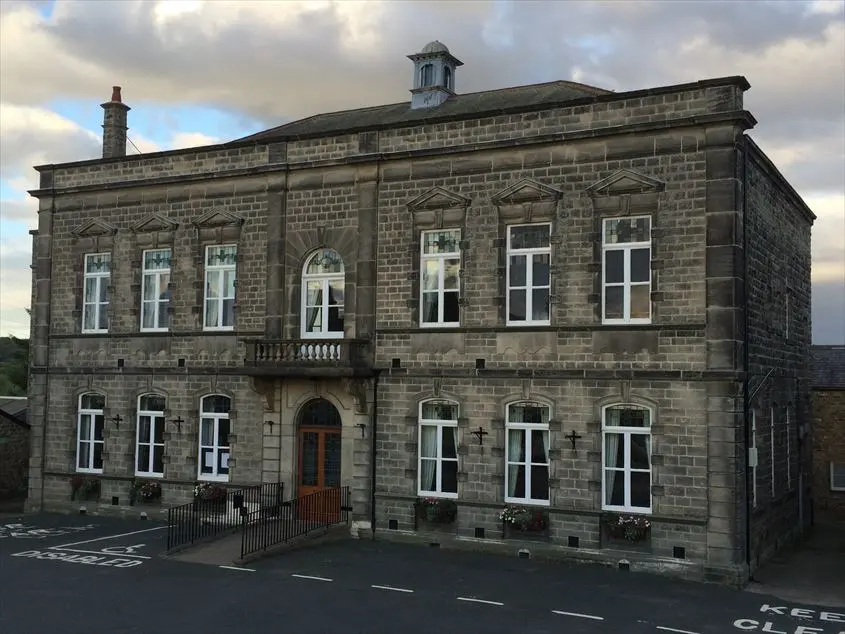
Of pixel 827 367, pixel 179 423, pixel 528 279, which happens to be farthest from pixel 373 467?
pixel 827 367

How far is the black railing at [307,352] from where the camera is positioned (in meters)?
19.6

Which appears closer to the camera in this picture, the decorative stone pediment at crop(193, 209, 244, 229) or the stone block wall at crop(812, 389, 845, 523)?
the decorative stone pediment at crop(193, 209, 244, 229)

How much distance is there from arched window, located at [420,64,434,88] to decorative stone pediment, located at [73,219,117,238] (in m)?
9.68

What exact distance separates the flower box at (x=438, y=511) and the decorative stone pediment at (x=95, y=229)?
38.2ft

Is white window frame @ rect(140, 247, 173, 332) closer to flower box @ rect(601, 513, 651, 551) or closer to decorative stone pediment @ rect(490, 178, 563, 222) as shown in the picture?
decorative stone pediment @ rect(490, 178, 563, 222)

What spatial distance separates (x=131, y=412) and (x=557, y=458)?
11.8m

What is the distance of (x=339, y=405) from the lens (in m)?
20.4

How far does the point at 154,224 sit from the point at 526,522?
12.6 meters

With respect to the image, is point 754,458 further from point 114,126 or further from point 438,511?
point 114,126

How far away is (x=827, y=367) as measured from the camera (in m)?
27.8

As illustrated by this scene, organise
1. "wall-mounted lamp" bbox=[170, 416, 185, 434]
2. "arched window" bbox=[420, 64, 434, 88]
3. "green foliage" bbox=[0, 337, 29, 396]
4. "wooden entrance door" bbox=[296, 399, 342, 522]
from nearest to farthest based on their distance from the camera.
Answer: "wooden entrance door" bbox=[296, 399, 342, 522], "wall-mounted lamp" bbox=[170, 416, 185, 434], "arched window" bbox=[420, 64, 434, 88], "green foliage" bbox=[0, 337, 29, 396]

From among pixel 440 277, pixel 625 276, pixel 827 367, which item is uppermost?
pixel 440 277

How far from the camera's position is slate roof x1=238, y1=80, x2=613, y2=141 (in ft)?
71.8

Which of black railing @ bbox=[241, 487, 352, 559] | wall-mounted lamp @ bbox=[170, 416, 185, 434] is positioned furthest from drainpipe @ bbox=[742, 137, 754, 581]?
wall-mounted lamp @ bbox=[170, 416, 185, 434]
